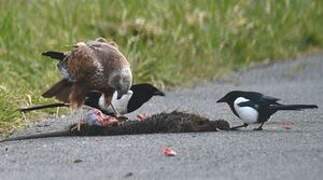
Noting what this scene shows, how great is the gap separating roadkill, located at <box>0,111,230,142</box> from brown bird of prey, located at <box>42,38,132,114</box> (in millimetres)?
230

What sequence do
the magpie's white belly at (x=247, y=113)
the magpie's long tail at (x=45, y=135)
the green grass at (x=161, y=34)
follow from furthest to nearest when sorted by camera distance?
the green grass at (x=161, y=34)
the magpie's long tail at (x=45, y=135)
the magpie's white belly at (x=247, y=113)

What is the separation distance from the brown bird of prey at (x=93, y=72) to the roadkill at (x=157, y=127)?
23 cm

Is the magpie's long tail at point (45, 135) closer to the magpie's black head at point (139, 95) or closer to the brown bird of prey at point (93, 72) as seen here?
the brown bird of prey at point (93, 72)

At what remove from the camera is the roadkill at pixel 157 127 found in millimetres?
7375

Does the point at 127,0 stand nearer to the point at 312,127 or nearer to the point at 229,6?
the point at 229,6

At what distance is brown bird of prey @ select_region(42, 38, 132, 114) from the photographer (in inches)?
277

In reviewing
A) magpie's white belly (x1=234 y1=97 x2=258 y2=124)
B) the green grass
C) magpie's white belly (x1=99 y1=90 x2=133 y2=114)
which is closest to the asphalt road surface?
magpie's white belly (x1=234 y1=97 x2=258 y2=124)

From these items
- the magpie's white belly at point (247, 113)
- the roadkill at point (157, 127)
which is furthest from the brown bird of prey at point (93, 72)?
the magpie's white belly at point (247, 113)

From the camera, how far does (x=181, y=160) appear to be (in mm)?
6266

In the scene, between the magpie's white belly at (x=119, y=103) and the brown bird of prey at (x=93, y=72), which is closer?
the brown bird of prey at (x=93, y=72)

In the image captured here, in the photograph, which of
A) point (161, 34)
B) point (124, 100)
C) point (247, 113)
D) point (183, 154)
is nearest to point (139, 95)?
point (124, 100)

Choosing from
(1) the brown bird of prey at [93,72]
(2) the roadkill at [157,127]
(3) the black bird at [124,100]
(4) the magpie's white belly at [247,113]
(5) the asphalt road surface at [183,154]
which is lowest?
(5) the asphalt road surface at [183,154]

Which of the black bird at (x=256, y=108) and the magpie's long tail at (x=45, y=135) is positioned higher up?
the black bird at (x=256, y=108)

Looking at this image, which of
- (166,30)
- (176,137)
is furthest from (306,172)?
(166,30)
